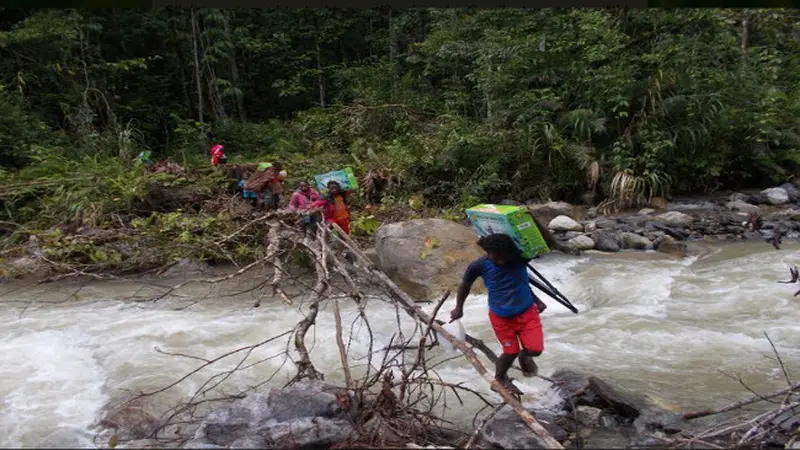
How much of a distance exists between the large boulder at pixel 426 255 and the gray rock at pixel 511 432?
327 cm

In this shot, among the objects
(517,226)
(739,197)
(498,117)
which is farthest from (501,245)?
(739,197)

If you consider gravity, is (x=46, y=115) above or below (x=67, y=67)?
below

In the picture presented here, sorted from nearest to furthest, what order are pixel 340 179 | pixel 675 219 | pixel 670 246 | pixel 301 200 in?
pixel 301 200
pixel 340 179
pixel 670 246
pixel 675 219

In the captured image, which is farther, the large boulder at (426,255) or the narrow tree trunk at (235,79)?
the narrow tree trunk at (235,79)

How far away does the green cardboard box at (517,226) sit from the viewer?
15.3ft

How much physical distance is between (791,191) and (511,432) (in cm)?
1101

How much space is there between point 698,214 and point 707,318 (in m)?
5.40

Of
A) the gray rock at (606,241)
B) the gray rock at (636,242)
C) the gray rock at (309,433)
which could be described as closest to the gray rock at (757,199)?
the gray rock at (636,242)

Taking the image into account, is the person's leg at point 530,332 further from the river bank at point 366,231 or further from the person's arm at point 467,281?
the river bank at point 366,231

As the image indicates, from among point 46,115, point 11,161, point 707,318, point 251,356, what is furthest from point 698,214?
point 46,115

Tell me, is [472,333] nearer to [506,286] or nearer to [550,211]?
[506,286]

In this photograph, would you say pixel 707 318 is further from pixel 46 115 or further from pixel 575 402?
pixel 46 115

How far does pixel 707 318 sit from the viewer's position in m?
6.49

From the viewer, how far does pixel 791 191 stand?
475 inches
